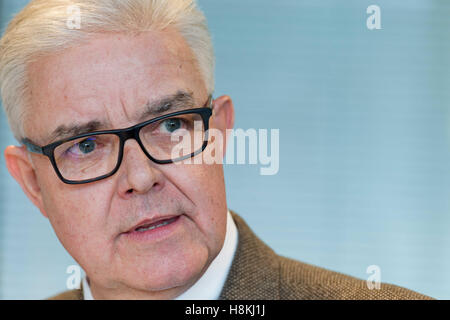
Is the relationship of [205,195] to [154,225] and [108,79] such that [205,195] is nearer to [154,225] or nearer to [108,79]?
[154,225]

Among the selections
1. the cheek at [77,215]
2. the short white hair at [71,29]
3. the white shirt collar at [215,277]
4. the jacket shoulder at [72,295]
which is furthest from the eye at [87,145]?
the jacket shoulder at [72,295]

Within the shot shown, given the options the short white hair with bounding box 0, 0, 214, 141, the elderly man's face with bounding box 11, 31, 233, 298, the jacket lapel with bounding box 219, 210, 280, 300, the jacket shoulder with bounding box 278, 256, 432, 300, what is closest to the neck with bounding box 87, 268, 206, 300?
the elderly man's face with bounding box 11, 31, 233, 298

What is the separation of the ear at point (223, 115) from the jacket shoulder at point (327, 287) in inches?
17.2

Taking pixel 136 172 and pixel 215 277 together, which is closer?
pixel 136 172

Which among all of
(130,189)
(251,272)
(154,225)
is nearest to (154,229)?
(154,225)

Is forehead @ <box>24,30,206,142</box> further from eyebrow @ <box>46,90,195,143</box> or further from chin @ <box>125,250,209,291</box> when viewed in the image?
chin @ <box>125,250,209,291</box>

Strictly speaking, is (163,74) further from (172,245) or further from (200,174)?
(172,245)

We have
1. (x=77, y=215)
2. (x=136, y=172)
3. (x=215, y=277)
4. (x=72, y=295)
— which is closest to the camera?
(x=136, y=172)

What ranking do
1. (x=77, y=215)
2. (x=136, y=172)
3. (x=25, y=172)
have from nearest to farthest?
(x=136, y=172) → (x=77, y=215) → (x=25, y=172)

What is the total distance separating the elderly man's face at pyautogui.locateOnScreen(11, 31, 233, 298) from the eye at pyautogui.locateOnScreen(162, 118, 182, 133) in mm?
79

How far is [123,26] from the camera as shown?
176 centimetres

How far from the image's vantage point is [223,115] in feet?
6.71

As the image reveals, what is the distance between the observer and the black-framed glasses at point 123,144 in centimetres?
168

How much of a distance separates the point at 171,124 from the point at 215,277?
463mm
